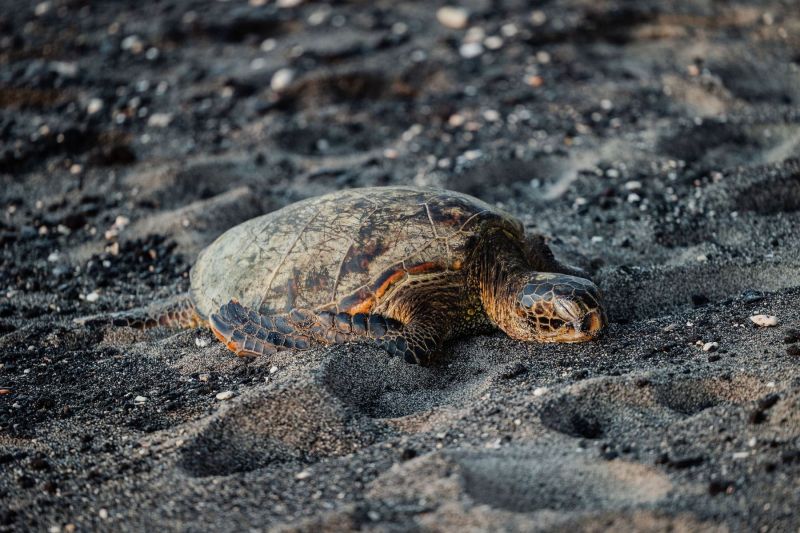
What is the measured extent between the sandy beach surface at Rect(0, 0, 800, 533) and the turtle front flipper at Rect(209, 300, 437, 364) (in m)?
0.10

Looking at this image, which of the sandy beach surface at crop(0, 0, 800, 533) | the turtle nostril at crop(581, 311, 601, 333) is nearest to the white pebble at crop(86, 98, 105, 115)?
the sandy beach surface at crop(0, 0, 800, 533)

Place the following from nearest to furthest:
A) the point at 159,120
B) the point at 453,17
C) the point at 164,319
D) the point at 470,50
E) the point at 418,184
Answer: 1. the point at 164,319
2. the point at 418,184
3. the point at 159,120
4. the point at 470,50
5. the point at 453,17

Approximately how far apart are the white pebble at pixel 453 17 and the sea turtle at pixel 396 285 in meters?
4.40

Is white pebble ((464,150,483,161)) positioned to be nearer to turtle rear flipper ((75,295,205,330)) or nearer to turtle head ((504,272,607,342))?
turtle head ((504,272,607,342))

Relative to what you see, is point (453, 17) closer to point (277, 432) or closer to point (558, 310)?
point (558, 310)

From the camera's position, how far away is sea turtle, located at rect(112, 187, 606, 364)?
3744 millimetres

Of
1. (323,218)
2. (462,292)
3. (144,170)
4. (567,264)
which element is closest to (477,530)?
(462,292)

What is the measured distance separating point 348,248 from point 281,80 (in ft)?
12.7

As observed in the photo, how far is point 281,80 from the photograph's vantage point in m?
7.31

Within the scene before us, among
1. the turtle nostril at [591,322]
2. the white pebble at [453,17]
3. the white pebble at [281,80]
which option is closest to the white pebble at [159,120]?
the white pebble at [281,80]

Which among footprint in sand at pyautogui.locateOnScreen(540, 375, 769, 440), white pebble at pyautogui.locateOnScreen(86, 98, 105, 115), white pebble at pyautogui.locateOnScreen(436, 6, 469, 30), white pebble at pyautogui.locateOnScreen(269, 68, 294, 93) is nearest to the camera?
footprint in sand at pyautogui.locateOnScreen(540, 375, 769, 440)

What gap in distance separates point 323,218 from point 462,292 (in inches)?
32.1

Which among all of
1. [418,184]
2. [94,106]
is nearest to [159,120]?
[94,106]

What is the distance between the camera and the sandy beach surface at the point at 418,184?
281 cm
